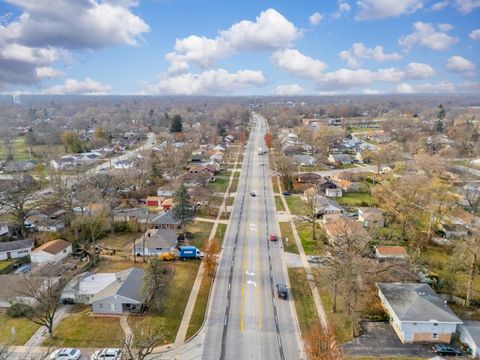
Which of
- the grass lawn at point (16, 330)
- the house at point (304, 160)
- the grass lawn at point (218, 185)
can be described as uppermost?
the house at point (304, 160)

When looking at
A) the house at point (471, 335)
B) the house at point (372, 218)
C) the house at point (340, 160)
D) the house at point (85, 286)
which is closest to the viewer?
the house at point (471, 335)

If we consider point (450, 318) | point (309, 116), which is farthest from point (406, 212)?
point (309, 116)

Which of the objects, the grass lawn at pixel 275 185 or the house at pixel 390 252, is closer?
the house at pixel 390 252

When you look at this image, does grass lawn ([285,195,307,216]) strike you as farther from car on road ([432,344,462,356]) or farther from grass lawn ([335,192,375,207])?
car on road ([432,344,462,356])

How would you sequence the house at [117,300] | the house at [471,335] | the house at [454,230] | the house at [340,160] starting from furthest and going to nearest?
the house at [340,160] < the house at [454,230] < the house at [117,300] < the house at [471,335]

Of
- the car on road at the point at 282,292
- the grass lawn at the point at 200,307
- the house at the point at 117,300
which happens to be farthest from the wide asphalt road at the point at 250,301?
the house at the point at 117,300

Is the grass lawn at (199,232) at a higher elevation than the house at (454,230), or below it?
below

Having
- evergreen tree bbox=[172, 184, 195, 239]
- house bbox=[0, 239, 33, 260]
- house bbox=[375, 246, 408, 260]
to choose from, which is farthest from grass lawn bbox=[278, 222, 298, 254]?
house bbox=[0, 239, 33, 260]

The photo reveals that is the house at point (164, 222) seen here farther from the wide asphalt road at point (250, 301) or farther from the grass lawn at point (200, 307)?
the grass lawn at point (200, 307)

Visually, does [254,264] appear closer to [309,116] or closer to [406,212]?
[406,212]
